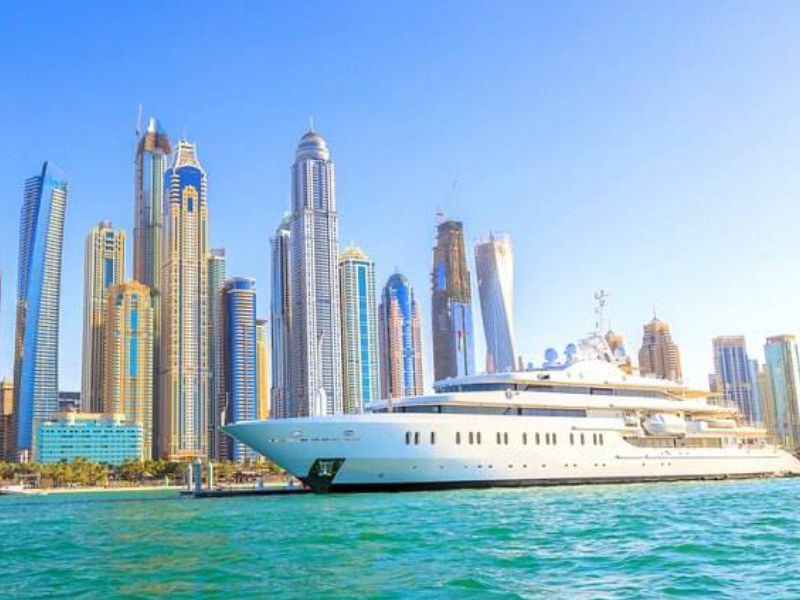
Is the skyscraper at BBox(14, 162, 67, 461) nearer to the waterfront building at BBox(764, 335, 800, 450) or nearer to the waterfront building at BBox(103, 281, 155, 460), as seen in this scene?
the waterfront building at BBox(103, 281, 155, 460)

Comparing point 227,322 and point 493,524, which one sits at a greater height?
point 227,322

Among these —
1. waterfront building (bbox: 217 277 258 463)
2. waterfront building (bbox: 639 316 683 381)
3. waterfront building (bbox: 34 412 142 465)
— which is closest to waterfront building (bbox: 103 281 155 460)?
waterfront building (bbox: 34 412 142 465)

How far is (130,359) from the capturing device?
557 feet

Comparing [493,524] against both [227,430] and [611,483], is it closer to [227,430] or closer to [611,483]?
[227,430]

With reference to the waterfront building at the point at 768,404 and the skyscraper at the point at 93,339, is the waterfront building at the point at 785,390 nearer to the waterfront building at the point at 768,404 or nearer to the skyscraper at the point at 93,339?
the waterfront building at the point at 768,404

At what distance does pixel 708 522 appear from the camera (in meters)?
24.2

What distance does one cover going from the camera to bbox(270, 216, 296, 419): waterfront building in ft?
612

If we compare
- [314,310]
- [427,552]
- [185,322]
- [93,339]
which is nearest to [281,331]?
[314,310]

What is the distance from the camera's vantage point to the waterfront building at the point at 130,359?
166750 millimetres

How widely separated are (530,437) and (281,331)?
149 metres

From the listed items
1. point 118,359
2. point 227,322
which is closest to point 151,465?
point 118,359

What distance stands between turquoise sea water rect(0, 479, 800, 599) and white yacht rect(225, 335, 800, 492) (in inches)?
337

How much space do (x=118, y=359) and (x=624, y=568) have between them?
533 ft

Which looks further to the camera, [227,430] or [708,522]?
[227,430]
